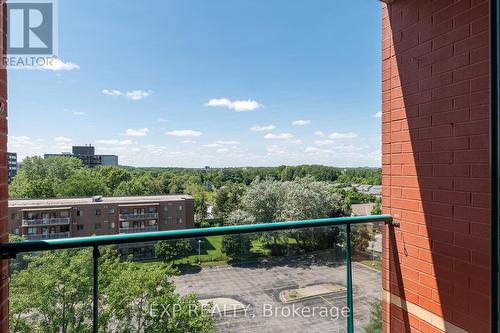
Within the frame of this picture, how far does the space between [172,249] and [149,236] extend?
14cm

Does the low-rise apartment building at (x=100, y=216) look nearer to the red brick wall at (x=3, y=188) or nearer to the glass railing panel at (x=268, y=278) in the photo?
the glass railing panel at (x=268, y=278)

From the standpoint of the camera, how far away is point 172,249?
1506 mm

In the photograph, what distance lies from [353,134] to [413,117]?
28.7 metres

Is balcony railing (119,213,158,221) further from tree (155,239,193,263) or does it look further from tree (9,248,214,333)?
tree (155,239,193,263)

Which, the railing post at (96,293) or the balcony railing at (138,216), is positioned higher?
the railing post at (96,293)

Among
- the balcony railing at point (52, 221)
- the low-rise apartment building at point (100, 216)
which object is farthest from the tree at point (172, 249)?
the balcony railing at point (52, 221)

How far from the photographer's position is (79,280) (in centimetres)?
144

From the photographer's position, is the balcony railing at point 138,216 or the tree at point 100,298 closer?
the tree at point 100,298

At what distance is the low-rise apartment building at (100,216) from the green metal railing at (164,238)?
14933mm

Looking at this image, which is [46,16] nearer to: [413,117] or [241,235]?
[241,235]

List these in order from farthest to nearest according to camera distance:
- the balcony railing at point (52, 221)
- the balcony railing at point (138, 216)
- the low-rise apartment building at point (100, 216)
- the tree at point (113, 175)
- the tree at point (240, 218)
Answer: the tree at point (113, 175)
the balcony railing at point (138, 216)
the tree at point (240, 218)
the low-rise apartment building at point (100, 216)
the balcony railing at point (52, 221)

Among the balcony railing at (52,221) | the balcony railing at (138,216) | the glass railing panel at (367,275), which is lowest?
the balcony railing at (138,216)

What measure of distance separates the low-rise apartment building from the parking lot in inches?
586

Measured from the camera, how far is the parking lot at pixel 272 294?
5.26 feet
